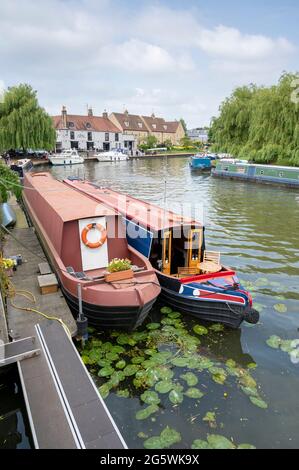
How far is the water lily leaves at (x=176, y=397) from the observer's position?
6.89 metres

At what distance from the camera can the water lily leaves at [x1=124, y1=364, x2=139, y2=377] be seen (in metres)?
7.57

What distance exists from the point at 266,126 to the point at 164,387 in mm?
38424

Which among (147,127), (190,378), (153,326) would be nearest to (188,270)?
(153,326)

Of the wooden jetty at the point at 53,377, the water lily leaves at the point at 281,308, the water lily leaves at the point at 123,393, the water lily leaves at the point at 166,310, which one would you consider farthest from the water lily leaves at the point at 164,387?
the water lily leaves at the point at 281,308

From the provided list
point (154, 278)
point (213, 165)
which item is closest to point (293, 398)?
point (154, 278)

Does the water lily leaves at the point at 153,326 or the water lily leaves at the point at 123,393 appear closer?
the water lily leaves at the point at 123,393

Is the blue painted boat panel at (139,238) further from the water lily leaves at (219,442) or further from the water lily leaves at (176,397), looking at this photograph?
the water lily leaves at (219,442)

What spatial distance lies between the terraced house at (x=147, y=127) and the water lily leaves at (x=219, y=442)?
90.3m

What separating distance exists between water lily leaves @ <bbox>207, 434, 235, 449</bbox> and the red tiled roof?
77766 millimetres

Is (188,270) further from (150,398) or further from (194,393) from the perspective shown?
(150,398)

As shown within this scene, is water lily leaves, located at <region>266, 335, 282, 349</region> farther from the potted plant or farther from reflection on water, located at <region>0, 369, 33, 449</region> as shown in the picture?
reflection on water, located at <region>0, 369, 33, 449</region>

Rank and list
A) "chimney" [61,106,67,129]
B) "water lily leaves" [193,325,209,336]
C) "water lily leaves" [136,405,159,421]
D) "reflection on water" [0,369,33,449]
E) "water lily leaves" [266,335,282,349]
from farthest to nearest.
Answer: "chimney" [61,106,67,129] → "water lily leaves" [193,325,209,336] → "water lily leaves" [266,335,282,349] → "water lily leaves" [136,405,159,421] → "reflection on water" [0,369,33,449]

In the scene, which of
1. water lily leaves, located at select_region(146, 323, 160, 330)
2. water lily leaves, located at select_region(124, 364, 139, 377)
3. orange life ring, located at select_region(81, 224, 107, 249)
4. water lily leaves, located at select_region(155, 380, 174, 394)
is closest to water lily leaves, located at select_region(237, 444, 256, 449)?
water lily leaves, located at select_region(155, 380, 174, 394)

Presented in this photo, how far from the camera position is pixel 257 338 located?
9336 millimetres
